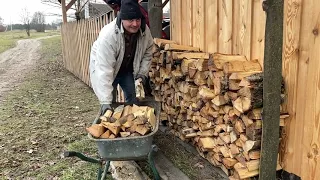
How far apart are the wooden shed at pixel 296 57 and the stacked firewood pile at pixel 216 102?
5.8 inches

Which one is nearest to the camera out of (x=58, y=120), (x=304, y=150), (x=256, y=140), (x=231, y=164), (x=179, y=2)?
(x=304, y=150)

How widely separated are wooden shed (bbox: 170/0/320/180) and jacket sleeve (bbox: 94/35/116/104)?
3.81 feet

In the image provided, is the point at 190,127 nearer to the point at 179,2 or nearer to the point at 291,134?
the point at 291,134

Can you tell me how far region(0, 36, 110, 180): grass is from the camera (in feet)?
11.6

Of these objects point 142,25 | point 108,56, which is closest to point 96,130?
point 108,56

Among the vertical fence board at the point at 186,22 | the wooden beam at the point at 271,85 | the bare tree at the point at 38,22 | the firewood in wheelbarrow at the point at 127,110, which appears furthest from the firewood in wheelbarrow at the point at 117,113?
the bare tree at the point at 38,22

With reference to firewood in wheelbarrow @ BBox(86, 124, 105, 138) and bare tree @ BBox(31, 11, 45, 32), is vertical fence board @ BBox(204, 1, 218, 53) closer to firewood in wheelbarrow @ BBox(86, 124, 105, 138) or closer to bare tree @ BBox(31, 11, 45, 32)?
firewood in wheelbarrow @ BBox(86, 124, 105, 138)

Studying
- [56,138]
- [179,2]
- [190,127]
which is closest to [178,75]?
[190,127]

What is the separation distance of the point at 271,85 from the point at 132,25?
1.42m

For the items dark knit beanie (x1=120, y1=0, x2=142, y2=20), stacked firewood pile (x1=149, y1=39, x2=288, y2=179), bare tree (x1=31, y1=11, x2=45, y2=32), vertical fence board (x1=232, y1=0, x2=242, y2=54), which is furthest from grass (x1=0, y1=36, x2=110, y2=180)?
bare tree (x1=31, y1=11, x2=45, y2=32)

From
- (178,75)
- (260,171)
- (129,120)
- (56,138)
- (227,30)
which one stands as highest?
(227,30)

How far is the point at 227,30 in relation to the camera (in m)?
3.17

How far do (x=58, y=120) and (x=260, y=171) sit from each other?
3761 millimetres

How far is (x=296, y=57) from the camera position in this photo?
2.40 m
